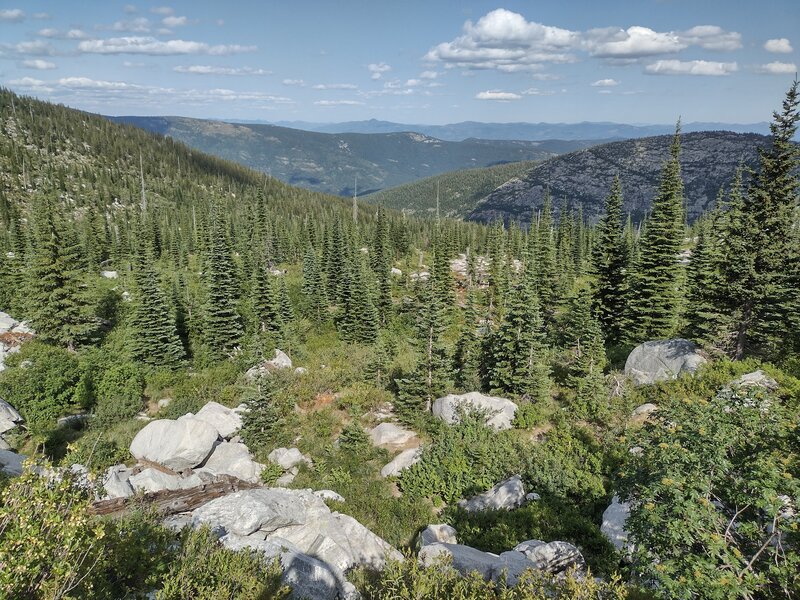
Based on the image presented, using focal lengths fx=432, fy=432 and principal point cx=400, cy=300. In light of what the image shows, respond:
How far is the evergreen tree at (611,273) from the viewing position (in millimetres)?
33750

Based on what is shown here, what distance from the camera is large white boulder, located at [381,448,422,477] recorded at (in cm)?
1919

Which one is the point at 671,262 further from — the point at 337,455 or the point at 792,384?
the point at 337,455

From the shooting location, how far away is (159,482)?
17391 millimetres

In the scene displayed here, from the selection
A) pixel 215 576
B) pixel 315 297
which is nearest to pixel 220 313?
pixel 315 297

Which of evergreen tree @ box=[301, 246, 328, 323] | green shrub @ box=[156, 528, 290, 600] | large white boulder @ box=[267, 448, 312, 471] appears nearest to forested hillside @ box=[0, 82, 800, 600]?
green shrub @ box=[156, 528, 290, 600]

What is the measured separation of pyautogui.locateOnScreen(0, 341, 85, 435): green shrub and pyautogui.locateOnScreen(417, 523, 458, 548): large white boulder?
2342 centimetres

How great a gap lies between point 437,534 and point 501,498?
2.90 metres

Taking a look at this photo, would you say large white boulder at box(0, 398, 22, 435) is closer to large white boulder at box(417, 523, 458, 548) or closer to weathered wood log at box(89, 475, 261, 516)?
weathered wood log at box(89, 475, 261, 516)

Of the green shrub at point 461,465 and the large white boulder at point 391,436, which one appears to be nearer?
the green shrub at point 461,465

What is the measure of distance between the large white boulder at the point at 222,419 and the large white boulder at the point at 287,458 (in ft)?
11.3

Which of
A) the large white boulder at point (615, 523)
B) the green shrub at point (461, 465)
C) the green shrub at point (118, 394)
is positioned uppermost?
the large white boulder at point (615, 523)

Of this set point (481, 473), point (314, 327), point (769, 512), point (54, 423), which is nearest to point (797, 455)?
point (769, 512)

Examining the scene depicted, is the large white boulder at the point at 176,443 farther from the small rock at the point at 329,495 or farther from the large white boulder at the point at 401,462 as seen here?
the large white boulder at the point at 401,462

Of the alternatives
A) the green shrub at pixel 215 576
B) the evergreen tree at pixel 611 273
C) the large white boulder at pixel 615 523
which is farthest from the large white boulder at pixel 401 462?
the evergreen tree at pixel 611 273
